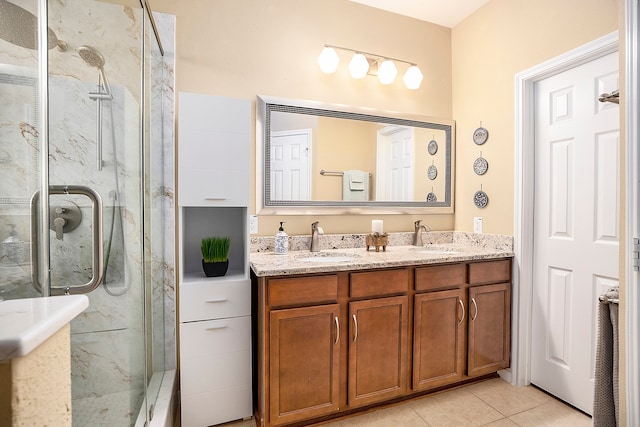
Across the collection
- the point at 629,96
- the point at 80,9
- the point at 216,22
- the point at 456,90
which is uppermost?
the point at 216,22

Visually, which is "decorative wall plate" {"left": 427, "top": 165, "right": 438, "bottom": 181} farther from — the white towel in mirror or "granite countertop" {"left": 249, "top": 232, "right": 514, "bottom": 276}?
the white towel in mirror

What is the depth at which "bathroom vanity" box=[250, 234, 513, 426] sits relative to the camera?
1.67 m

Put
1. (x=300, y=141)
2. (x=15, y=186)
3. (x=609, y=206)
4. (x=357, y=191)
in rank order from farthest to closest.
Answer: (x=357, y=191), (x=300, y=141), (x=609, y=206), (x=15, y=186)

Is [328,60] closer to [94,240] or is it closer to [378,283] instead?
[378,283]

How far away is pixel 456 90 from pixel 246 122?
188 cm

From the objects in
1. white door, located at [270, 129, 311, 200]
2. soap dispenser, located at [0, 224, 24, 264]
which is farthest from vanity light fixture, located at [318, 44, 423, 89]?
soap dispenser, located at [0, 224, 24, 264]

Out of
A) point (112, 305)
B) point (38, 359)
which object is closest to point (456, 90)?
point (112, 305)

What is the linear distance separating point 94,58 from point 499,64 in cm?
247

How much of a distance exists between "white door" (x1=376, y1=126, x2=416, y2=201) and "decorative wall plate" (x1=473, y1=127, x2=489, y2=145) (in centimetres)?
47

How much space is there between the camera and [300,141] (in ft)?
7.55

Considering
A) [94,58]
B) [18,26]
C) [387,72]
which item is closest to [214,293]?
[94,58]

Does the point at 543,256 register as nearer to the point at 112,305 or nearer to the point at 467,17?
the point at 467,17

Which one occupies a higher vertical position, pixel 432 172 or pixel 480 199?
pixel 432 172

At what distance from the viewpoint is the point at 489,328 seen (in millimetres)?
2174
